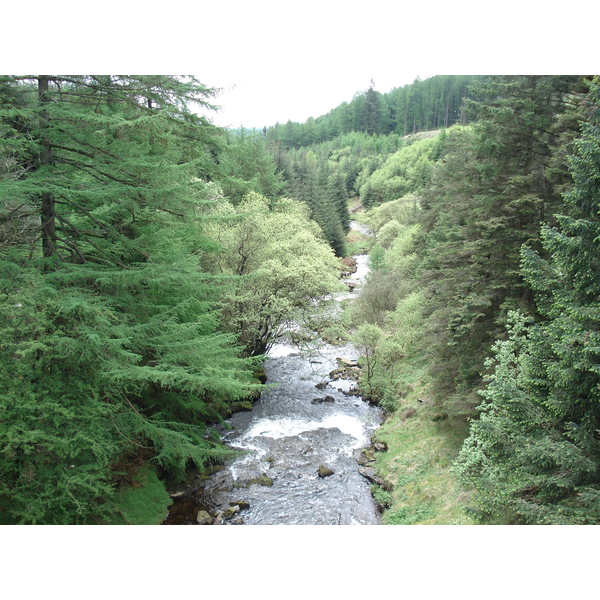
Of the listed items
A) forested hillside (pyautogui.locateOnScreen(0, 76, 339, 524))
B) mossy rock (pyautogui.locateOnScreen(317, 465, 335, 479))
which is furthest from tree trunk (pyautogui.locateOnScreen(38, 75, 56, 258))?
mossy rock (pyautogui.locateOnScreen(317, 465, 335, 479))

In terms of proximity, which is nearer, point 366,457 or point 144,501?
point 144,501

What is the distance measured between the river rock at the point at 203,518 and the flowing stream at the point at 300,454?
0.43m

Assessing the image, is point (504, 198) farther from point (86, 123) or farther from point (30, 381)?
point (30, 381)

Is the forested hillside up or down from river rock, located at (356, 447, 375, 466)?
up

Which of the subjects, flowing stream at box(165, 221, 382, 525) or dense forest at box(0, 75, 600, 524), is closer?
dense forest at box(0, 75, 600, 524)

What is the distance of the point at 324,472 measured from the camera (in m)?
11.9

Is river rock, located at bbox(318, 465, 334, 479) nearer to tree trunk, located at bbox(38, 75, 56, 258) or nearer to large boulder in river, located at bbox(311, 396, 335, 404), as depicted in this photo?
large boulder in river, located at bbox(311, 396, 335, 404)

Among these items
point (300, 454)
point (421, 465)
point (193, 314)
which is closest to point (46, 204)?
point (193, 314)

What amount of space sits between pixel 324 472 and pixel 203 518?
12.3ft

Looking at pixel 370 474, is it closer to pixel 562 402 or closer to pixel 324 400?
pixel 324 400

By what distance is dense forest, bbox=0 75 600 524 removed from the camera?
6309 mm

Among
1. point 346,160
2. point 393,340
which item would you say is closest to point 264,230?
point 393,340

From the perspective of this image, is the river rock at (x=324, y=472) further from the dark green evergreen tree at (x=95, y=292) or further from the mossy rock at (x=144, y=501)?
the mossy rock at (x=144, y=501)

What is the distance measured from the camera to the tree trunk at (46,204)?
26.3 feet
